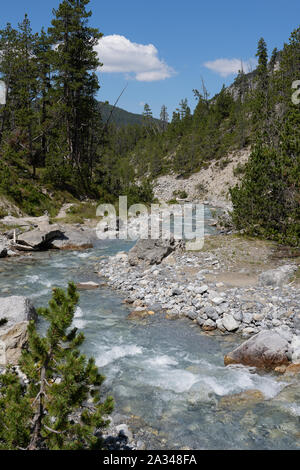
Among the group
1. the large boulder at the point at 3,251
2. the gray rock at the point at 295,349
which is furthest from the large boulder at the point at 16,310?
the large boulder at the point at 3,251

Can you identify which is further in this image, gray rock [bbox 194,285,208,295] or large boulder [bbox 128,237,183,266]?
large boulder [bbox 128,237,183,266]

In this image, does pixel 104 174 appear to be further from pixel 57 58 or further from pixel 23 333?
pixel 23 333

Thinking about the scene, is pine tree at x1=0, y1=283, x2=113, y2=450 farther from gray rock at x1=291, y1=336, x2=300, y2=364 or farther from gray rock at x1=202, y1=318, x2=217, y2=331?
gray rock at x1=202, y1=318, x2=217, y2=331

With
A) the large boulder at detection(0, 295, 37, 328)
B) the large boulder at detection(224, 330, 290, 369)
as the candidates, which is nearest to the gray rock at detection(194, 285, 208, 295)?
the large boulder at detection(224, 330, 290, 369)

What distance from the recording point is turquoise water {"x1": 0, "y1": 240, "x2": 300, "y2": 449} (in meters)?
6.39

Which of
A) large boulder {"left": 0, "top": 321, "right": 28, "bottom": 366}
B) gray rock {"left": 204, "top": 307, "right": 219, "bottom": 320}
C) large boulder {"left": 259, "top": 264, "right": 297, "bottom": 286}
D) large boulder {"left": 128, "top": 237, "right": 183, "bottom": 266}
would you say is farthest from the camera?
large boulder {"left": 128, "top": 237, "right": 183, "bottom": 266}

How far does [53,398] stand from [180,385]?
13.5ft

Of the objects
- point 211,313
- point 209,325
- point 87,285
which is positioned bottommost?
point 209,325

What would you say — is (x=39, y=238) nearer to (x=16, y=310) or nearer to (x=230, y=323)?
(x=16, y=310)

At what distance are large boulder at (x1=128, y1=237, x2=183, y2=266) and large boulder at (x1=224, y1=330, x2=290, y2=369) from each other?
8.73m

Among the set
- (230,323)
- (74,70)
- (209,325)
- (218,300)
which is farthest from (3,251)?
(74,70)

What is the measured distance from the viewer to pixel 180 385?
801 cm

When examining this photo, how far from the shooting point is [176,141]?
8606 centimetres
